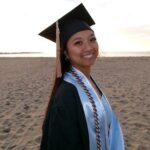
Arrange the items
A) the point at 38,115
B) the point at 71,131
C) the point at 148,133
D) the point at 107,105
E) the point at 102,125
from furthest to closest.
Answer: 1. the point at 38,115
2. the point at 148,133
3. the point at 107,105
4. the point at 102,125
5. the point at 71,131

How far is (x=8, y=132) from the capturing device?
21.9 feet

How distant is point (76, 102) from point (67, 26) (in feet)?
1.98

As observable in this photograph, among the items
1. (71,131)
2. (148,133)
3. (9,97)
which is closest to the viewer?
(71,131)

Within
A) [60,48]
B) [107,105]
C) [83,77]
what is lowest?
[107,105]

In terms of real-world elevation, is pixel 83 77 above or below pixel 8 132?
above

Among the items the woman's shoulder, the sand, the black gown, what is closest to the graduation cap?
the woman's shoulder

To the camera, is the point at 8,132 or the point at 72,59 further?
the point at 8,132

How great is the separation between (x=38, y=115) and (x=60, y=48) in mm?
5749

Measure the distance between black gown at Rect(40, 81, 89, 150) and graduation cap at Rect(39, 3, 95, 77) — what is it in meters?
0.25

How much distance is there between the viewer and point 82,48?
2.37 meters

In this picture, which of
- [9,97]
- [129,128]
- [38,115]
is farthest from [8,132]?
[9,97]

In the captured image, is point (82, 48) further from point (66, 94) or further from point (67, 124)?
point (67, 124)

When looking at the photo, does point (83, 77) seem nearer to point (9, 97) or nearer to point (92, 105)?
point (92, 105)

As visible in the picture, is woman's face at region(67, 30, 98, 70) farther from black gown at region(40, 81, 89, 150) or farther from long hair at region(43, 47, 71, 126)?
black gown at region(40, 81, 89, 150)
